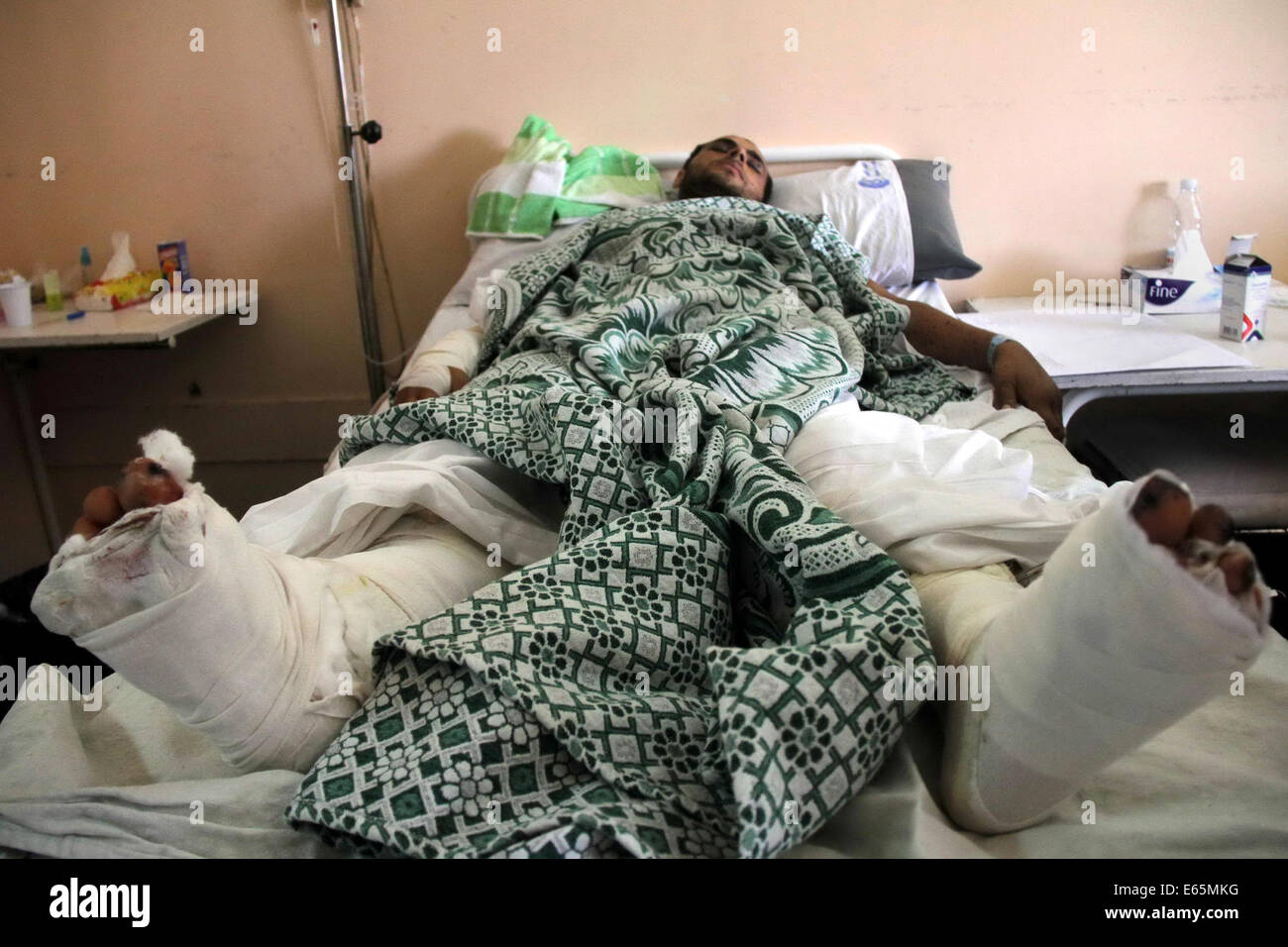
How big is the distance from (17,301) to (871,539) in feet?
6.17

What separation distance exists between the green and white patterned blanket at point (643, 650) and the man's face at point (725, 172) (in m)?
0.75

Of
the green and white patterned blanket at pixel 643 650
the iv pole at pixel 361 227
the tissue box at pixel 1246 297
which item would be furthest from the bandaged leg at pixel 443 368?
the tissue box at pixel 1246 297

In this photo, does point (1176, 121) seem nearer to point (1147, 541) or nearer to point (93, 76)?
point (1147, 541)

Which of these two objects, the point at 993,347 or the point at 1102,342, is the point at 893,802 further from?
the point at 1102,342

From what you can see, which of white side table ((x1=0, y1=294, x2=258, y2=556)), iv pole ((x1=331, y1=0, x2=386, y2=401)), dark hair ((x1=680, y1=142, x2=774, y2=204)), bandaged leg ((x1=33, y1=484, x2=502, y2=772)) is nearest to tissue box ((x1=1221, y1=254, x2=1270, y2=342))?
dark hair ((x1=680, y1=142, x2=774, y2=204))

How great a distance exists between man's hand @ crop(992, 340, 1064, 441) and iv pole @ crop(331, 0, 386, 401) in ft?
4.88

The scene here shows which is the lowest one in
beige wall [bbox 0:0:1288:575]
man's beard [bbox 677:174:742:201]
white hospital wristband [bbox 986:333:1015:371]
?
white hospital wristband [bbox 986:333:1015:371]

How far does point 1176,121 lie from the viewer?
2.10 meters

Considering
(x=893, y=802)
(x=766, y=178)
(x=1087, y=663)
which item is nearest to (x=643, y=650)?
(x=893, y=802)

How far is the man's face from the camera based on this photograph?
1.81m

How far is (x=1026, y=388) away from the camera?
1.41 m

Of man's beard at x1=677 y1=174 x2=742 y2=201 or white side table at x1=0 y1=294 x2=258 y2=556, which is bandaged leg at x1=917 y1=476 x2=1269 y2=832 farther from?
white side table at x1=0 y1=294 x2=258 y2=556
